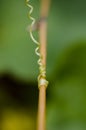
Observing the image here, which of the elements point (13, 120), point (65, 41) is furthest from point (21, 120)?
point (65, 41)

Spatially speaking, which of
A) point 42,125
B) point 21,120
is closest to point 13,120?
point 21,120

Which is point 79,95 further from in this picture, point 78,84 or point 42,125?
point 42,125

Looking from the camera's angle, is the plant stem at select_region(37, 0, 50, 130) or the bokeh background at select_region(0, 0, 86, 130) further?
the bokeh background at select_region(0, 0, 86, 130)

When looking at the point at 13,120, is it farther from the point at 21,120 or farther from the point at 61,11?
the point at 61,11

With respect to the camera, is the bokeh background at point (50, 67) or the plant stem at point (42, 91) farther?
the bokeh background at point (50, 67)

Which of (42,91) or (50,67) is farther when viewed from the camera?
(50,67)

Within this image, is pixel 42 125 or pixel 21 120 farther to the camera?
pixel 21 120

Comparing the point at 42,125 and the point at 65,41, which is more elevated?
the point at 65,41
